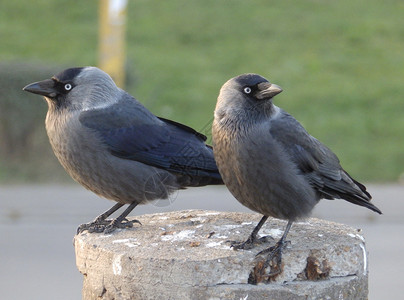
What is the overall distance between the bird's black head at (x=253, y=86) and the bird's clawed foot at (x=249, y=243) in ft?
2.42

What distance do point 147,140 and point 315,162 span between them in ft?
3.67

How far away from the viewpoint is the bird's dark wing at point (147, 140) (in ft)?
15.8

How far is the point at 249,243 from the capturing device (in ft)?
13.6

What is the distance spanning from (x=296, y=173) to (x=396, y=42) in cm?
1327

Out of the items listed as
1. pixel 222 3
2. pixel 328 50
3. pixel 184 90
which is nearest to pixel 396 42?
pixel 328 50

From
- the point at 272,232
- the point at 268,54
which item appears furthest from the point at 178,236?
the point at 268,54

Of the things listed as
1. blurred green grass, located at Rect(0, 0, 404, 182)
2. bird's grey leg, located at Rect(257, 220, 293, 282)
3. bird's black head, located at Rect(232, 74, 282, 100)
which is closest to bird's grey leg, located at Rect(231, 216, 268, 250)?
bird's grey leg, located at Rect(257, 220, 293, 282)

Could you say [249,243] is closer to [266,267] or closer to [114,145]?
[266,267]

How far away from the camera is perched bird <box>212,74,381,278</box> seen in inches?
162

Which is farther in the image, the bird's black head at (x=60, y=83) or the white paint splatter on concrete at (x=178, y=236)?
the bird's black head at (x=60, y=83)

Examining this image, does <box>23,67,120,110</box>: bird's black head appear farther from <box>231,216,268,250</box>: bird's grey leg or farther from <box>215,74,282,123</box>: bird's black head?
<box>231,216,268,250</box>: bird's grey leg

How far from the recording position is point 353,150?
488 inches

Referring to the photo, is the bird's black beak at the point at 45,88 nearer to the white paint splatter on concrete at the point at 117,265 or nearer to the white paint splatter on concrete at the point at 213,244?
the white paint splatter on concrete at the point at 117,265

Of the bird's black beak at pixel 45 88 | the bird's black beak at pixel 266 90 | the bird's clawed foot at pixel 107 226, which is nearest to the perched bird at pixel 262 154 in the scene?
the bird's black beak at pixel 266 90
